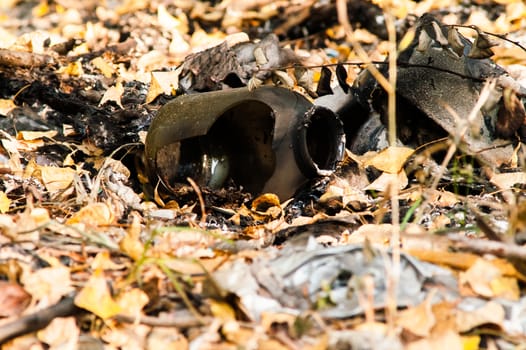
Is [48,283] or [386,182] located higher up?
[48,283]

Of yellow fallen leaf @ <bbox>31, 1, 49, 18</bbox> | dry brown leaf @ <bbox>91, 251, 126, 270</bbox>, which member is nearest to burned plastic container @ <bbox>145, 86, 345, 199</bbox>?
dry brown leaf @ <bbox>91, 251, 126, 270</bbox>

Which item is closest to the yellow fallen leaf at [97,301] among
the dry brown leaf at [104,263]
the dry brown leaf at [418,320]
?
the dry brown leaf at [104,263]

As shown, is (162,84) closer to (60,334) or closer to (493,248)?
(60,334)

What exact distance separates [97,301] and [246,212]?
0.89 metres

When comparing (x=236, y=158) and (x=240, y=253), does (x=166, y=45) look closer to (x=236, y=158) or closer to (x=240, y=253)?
(x=236, y=158)

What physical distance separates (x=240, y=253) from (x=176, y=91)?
52.3 inches

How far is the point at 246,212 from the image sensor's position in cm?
215

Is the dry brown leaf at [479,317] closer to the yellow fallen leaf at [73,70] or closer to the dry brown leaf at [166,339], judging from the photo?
the dry brown leaf at [166,339]

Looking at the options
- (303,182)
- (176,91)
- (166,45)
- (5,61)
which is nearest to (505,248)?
(303,182)

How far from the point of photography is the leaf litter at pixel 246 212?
1.29 meters

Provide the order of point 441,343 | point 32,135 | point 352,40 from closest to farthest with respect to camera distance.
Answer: point 441,343 < point 352,40 < point 32,135

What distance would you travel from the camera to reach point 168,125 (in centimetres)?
220

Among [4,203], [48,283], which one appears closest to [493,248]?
[48,283]

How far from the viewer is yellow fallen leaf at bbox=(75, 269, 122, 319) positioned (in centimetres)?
130
